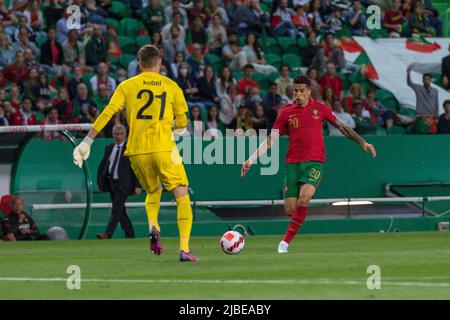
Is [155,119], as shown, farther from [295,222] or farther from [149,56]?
[295,222]

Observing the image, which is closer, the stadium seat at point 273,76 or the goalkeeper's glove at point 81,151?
the goalkeeper's glove at point 81,151

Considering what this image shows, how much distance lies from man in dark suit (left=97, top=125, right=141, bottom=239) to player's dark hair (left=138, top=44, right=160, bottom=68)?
7.74 m

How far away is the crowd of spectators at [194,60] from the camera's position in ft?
74.7

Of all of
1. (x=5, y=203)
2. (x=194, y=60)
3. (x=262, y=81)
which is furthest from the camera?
(x=262, y=81)

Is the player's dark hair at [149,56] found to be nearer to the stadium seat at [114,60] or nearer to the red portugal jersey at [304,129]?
the red portugal jersey at [304,129]

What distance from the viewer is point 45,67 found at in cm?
2377

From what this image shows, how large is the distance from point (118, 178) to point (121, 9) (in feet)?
21.3

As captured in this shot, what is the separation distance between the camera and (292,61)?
2623 centimetres

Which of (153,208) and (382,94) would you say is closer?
(153,208)

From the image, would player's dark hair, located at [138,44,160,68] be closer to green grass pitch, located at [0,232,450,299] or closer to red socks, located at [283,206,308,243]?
green grass pitch, located at [0,232,450,299]

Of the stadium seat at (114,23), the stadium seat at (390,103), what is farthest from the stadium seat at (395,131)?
the stadium seat at (114,23)

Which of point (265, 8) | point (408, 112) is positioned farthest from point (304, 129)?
point (265, 8)

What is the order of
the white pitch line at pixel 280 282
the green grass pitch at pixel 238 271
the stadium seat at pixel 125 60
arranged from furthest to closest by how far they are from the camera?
the stadium seat at pixel 125 60 → the white pitch line at pixel 280 282 → the green grass pitch at pixel 238 271

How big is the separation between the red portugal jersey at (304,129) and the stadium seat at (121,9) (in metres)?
11.8
